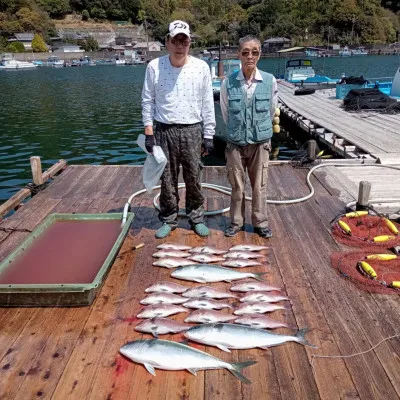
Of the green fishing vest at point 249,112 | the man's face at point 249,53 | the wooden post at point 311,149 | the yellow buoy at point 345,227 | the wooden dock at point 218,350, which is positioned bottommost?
the wooden dock at point 218,350

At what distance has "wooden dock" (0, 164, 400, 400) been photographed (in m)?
2.49

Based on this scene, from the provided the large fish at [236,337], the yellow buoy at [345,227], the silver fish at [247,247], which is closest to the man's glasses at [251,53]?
the silver fish at [247,247]

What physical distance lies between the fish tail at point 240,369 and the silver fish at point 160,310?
0.76 meters

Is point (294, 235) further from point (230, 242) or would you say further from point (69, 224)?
point (69, 224)

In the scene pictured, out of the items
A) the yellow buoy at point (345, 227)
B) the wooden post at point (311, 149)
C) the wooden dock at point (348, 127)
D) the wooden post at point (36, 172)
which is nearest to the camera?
the yellow buoy at point (345, 227)

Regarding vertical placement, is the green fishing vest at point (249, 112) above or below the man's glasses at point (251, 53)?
below

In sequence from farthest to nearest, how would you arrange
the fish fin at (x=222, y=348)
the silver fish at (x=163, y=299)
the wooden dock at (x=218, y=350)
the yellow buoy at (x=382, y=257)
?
1. the yellow buoy at (x=382, y=257)
2. the silver fish at (x=163, y=299)
3. the fish fin at (x=222, y=348)
4. the wooden dock at (x=218, y=350)

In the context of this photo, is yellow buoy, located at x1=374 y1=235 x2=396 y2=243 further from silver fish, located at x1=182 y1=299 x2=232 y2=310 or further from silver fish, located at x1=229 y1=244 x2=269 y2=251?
silver fish, located at x1=182 y1=299 x2=232 y2=310

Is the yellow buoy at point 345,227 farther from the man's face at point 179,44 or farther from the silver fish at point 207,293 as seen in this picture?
the man's face at point 179,44

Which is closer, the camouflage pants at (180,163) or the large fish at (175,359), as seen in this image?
the large fish at (175,359)

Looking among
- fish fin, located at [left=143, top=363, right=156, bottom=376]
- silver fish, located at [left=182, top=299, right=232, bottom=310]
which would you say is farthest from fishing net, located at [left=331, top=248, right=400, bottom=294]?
fish fin, located at [left=143, top=363, right=156, bottom=376]

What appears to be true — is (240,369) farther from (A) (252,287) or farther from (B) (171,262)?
(B) (171,262)

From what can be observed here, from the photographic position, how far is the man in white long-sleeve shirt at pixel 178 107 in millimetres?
4008

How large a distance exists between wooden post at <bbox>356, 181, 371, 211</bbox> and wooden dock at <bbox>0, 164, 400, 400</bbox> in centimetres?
82
